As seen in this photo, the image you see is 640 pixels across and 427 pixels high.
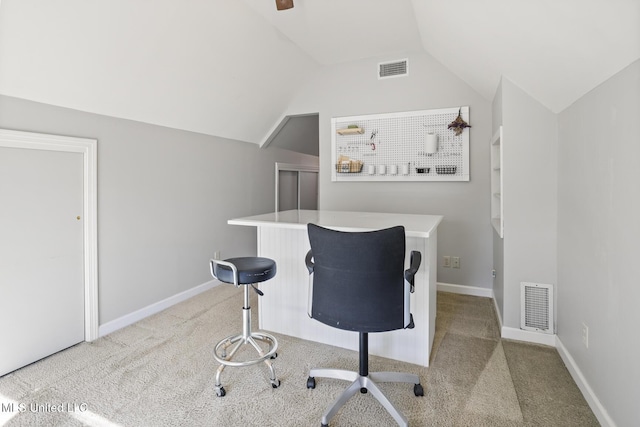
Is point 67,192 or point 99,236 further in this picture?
point 99,236

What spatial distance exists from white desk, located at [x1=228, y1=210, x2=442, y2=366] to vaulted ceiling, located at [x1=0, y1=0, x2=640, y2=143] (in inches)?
46.8

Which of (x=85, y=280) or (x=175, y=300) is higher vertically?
(x=85, y=280)

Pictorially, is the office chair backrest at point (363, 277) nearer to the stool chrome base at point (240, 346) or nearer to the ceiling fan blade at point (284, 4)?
the stool chrome base at point (240, 346)

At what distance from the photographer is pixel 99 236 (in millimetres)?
2736

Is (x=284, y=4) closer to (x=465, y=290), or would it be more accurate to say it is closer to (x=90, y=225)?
(x=90, y=225)

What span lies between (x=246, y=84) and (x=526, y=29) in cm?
265

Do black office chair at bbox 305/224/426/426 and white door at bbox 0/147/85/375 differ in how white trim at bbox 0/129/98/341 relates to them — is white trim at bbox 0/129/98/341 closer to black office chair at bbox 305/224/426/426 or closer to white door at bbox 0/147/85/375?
white door at bbox 0/147/85/375

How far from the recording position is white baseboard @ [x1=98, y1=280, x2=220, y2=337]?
9.26 feet

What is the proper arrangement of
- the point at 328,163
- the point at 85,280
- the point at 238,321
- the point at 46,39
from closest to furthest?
the point at 46,39 → the point at 85,280 → the point at 238,321 → the point at 328,163

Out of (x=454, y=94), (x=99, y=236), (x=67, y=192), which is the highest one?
(x=454, y=94)

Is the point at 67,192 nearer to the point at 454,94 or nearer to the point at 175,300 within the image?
the point at 175,300

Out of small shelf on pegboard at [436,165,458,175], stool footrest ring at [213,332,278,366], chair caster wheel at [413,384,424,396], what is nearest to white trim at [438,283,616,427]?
chair caster wheel at [413,384,424,396]

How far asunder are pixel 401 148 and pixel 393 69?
934 millimetres

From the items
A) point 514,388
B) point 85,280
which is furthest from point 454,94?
point 85,280
